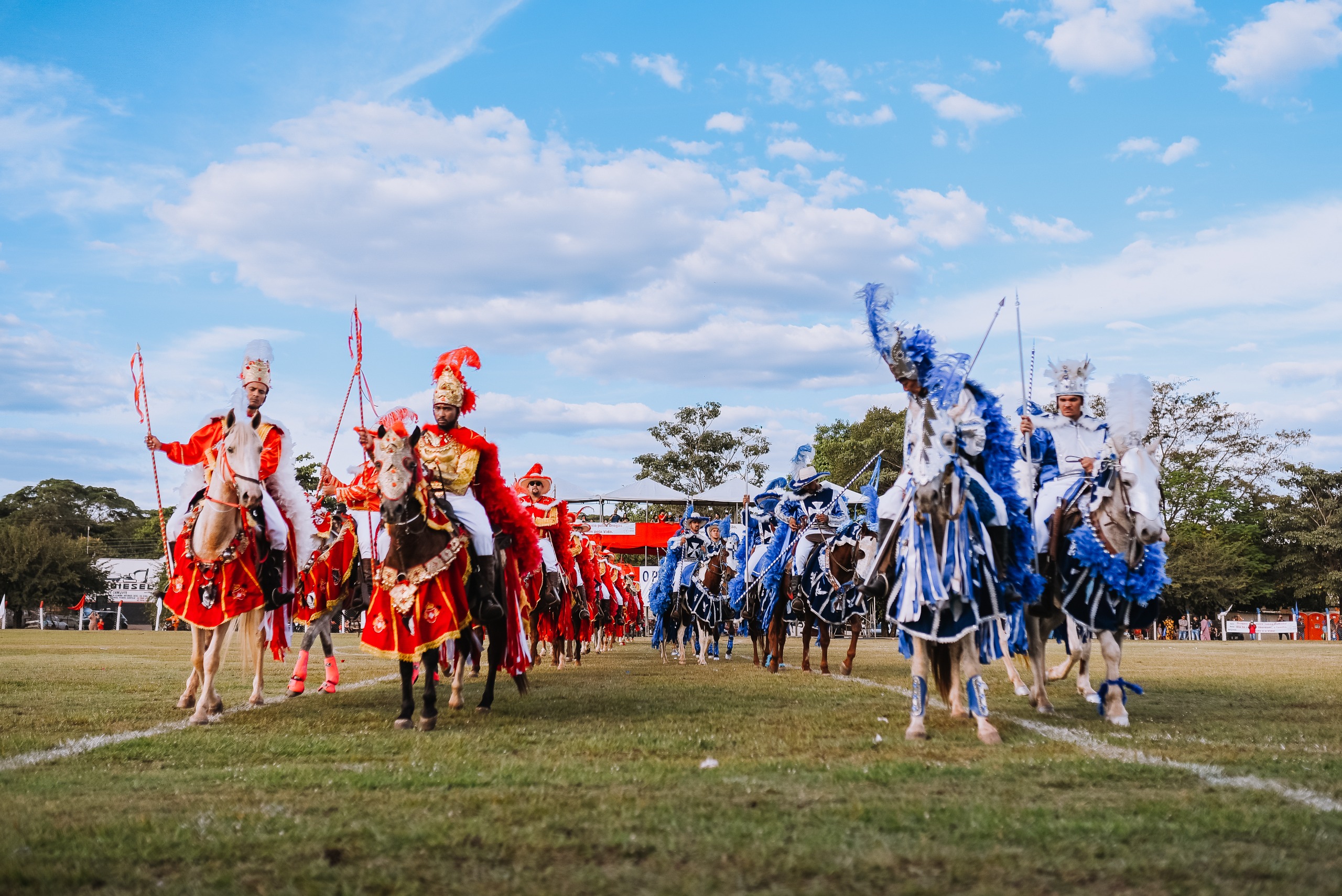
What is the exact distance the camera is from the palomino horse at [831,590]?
13.1 meters

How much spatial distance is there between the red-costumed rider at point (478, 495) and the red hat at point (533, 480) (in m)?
3.53

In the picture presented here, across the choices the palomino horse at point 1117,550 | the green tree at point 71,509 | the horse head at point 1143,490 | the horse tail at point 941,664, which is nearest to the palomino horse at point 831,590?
the palomino horse at point 1117,550

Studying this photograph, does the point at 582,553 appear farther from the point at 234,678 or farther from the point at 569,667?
the point at 234,678

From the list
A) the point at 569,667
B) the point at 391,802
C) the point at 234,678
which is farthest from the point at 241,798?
the point at 569,667

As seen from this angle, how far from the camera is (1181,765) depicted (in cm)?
552

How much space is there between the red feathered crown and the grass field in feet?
6.61

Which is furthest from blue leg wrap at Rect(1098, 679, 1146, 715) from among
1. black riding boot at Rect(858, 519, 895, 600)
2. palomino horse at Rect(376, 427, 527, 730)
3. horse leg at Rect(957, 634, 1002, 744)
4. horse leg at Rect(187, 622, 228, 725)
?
horse leg at Rect(187, 622, 228, 725)

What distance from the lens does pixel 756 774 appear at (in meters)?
5.30

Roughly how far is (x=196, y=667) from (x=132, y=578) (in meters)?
66.5

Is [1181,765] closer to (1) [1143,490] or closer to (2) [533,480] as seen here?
(1) [1143,490]

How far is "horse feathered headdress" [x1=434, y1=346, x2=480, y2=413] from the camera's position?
849 centimetres

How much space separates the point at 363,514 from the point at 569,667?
7.46 m

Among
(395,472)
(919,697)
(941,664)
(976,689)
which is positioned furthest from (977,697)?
(395,472)

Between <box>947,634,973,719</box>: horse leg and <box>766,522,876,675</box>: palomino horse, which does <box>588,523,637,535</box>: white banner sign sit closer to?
<box>766,522,876,675</box>: palomino horse
